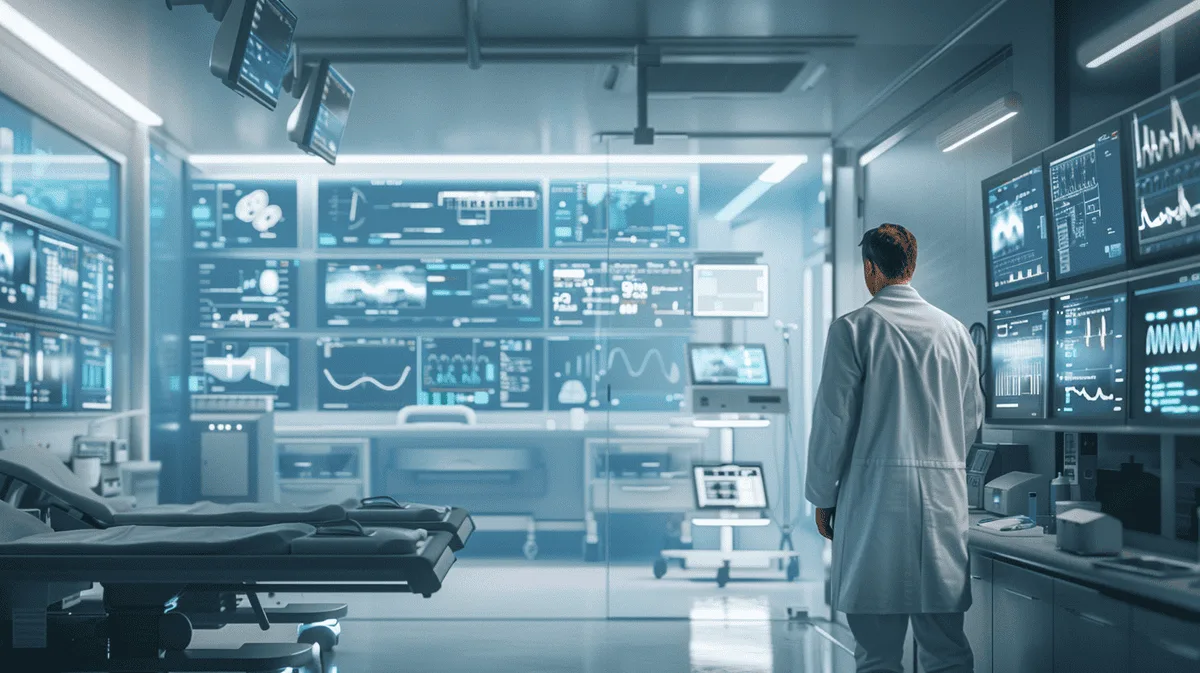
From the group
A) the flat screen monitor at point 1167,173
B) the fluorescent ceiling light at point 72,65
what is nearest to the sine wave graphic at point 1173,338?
the flat screen monitor at point 1167,173

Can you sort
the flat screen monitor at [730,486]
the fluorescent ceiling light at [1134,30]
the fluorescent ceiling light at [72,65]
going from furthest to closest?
the flat screen monitor at [730,486] → the fluorescent ceiling light at [72,65] → the fluorescent ceiling light at [1134,30]

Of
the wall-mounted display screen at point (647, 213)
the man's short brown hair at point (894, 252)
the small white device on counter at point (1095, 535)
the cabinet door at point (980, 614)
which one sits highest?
the wall-mounted display screen at point (647, 213)

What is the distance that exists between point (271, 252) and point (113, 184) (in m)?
1.68

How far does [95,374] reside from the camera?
533 centimetres

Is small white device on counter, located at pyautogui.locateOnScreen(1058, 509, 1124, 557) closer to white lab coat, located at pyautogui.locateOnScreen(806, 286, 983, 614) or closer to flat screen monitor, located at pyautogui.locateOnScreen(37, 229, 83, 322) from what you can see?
white lab coat, located at pyautogui.locateOnScreen(806, 286, 983, 614)

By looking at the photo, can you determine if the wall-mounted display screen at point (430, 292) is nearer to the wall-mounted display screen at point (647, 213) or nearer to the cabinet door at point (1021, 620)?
the wall-mounted display screen at point (647, 213)

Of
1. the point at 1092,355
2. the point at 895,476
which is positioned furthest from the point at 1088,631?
the point at 1092,355

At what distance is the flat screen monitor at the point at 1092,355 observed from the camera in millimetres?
2580

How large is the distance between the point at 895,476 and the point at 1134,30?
145 centimetres

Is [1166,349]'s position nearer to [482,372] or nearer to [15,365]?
[15,365]

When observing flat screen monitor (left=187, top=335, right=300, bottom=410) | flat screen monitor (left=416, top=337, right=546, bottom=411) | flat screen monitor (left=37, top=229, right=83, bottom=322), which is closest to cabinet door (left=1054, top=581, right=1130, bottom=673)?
flat screen monitor (left=37, top=229, right=83, bottom=322)

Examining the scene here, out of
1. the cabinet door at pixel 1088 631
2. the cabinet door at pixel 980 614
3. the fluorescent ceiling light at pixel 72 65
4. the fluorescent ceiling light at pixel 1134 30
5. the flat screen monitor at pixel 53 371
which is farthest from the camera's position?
the flat screen monitor at pixel 53 371

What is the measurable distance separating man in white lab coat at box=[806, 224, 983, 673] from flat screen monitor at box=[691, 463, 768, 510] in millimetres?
2899

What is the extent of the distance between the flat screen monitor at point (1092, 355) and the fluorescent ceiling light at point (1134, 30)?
748 mm
